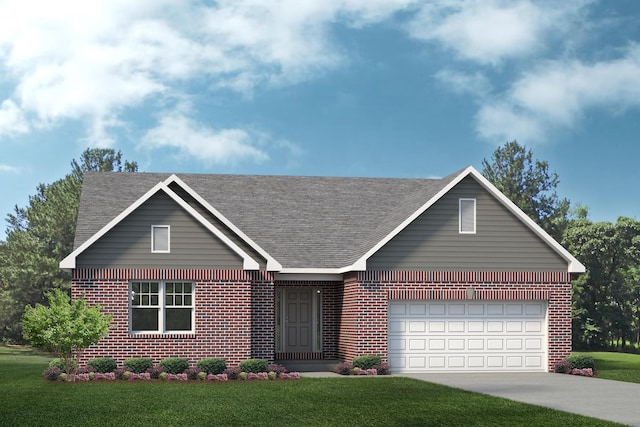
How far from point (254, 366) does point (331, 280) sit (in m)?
4.99

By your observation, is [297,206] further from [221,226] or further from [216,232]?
[216,232]

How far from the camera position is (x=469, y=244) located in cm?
2770

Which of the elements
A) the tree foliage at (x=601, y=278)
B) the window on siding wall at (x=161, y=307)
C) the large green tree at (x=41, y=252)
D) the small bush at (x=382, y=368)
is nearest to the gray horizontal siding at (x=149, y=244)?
the window on siding wall at (x=161, y=307)

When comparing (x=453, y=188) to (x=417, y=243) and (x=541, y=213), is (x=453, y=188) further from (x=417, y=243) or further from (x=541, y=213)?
(x=541, y=213)

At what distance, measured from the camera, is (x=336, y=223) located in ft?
102

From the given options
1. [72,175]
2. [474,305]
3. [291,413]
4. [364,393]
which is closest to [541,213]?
[72,175]

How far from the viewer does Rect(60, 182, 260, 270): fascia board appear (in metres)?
25.5

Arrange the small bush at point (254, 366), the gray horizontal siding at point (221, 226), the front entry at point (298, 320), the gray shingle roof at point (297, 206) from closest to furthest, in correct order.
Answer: the small bush at point (254, 366)
the gray horizontal siding at point (221, 226)
the gray shingle roof at point (297, 206)
the front entry at point (298, 320)

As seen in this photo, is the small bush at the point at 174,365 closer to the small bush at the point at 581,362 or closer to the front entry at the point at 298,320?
the front entry at the point at 298,320

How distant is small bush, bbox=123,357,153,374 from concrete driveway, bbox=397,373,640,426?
302 inches

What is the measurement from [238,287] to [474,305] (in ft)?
24.8

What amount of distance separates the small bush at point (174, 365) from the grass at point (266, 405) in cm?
159

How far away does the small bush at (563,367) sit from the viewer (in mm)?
27531

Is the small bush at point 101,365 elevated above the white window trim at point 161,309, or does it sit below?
below
